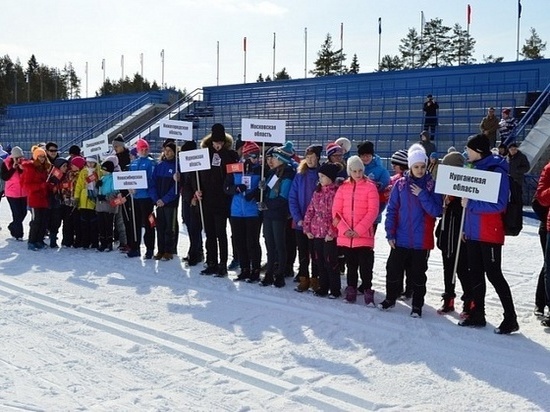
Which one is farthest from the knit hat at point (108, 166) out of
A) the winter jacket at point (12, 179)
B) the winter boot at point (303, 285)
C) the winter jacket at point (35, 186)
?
the winter boot at point (303, 285)

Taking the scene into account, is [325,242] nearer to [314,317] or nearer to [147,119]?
[314,317]

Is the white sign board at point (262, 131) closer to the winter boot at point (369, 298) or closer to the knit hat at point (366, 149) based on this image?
the knit hat at point (366, 149)

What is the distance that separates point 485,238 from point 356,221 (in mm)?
1406

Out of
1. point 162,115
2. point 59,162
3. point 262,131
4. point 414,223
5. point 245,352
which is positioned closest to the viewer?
point 245,352

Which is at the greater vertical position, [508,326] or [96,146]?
[96,146]

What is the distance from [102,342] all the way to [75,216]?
522cm

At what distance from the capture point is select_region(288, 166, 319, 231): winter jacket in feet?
21.8

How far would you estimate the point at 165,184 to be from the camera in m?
8.63

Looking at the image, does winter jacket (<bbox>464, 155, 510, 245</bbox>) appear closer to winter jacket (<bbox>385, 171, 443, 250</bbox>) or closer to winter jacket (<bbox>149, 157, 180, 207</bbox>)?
winter jacket (<bbox>385, 171, 443, 250</bbox>)

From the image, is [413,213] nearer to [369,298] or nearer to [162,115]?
[369,298]

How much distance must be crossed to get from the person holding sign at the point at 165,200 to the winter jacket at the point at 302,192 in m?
2.58

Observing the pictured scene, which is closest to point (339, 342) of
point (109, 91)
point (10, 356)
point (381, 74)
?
point (10, 356)

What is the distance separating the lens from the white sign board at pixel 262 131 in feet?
23.8

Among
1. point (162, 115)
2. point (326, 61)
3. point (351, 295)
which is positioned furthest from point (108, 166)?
point (326, 61)
